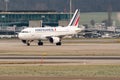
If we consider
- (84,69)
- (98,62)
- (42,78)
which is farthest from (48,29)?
(42,78)

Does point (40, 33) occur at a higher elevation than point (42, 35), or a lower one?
higher

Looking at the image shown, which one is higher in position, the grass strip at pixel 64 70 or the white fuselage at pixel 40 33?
the white fuselage at pixel 40 33

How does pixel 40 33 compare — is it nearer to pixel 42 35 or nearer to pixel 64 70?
pixel 42 35

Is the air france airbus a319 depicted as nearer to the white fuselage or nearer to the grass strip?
the white fuselage

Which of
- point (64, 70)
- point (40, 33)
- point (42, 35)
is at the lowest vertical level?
point (64, 70)

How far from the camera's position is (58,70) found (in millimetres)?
51656

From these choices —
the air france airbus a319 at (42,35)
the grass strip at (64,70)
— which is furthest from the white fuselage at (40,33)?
the grass strip at (64,70)

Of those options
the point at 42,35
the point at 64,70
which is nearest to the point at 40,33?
the point at 42,35

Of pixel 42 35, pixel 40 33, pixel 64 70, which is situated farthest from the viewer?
pixel 42 35

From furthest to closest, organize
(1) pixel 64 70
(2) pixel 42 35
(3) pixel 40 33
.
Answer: (2) pixel 42 35 < (3) pixel 40 33 < (1) pixel 64 70

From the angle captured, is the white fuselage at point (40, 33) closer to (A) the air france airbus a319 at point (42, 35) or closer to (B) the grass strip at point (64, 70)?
(A) the air france airbus a319 at point (42, 35)

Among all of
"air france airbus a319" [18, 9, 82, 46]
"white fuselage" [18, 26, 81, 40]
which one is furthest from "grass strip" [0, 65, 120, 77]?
"white fuselage" [18, 26, 81, 40]

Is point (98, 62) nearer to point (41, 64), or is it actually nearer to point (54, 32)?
point (41, 64)

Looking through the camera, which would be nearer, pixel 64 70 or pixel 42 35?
pixel 64 70
